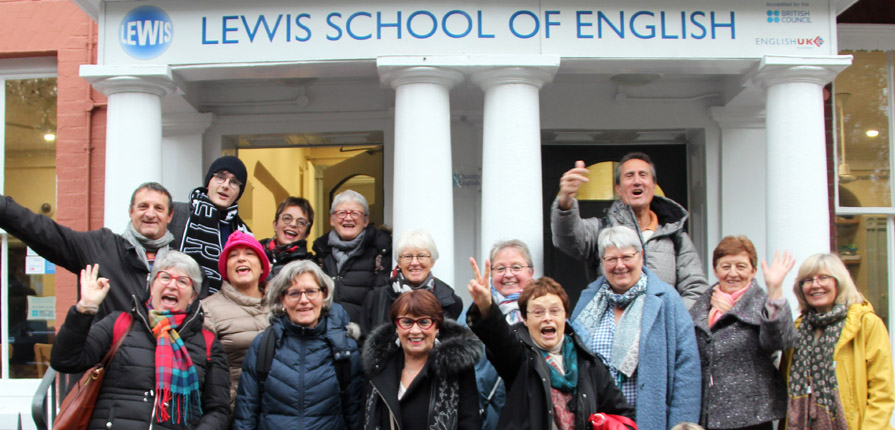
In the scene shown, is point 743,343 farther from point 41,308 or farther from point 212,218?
point 41,308

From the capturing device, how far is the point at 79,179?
6414 millimetres

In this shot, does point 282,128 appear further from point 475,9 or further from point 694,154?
point 694,154

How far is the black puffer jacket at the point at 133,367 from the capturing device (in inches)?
119

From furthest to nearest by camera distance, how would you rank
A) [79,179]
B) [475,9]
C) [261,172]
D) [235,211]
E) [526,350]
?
[261,172]
[79,179]
[475,9]
[235,211]
[526,350]

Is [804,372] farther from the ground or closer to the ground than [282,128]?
closer to the ground

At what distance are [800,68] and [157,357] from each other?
163 inches

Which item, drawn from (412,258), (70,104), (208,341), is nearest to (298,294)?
(208,341)

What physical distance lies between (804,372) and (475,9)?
2.87 meters

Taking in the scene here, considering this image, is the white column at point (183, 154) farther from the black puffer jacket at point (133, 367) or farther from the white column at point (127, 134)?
the black puffer jacket at point (133, 367)

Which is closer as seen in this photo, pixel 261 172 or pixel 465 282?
pixel 465 282

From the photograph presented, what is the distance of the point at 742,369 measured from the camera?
3.52 m

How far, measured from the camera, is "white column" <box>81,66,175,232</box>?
4.96 metres

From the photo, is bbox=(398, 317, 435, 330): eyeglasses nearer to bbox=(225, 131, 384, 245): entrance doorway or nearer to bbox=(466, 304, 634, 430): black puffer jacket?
bbox=(466, 304, 634, 430): black puffer jacket

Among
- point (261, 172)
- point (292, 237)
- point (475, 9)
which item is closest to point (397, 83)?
point (475, 9)
